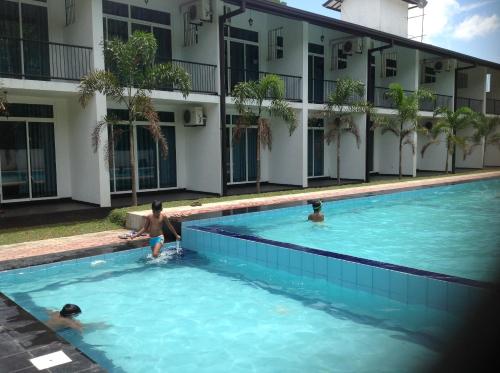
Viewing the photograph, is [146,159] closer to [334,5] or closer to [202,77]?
[202,77]

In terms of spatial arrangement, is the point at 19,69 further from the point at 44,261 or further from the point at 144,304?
the point at 144,304

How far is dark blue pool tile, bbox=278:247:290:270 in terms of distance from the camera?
21.9ft

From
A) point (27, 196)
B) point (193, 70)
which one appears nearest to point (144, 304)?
point (27, 196)

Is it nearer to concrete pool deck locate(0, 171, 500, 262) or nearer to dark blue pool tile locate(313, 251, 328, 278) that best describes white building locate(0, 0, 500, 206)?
concrete pool deck locate(0, 171, 500, 262)

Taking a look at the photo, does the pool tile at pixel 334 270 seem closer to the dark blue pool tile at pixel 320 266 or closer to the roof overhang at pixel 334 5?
the dark blue pool tile at pixel 320 266

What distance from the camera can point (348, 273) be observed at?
5832mm

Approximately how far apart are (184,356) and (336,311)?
6.43ft

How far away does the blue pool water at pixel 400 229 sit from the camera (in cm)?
745

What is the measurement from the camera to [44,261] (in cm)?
674

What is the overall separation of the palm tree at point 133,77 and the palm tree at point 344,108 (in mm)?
7281

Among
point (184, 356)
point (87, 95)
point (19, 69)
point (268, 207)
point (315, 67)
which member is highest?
point (315, 67)

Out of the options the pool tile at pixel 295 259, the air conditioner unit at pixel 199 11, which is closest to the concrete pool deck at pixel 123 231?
the pool tile at pixel 295 259

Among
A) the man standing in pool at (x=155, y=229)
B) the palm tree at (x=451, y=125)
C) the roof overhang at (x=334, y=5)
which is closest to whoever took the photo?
the man standing in pool at (x=155, y=229)

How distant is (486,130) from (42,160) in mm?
22187
